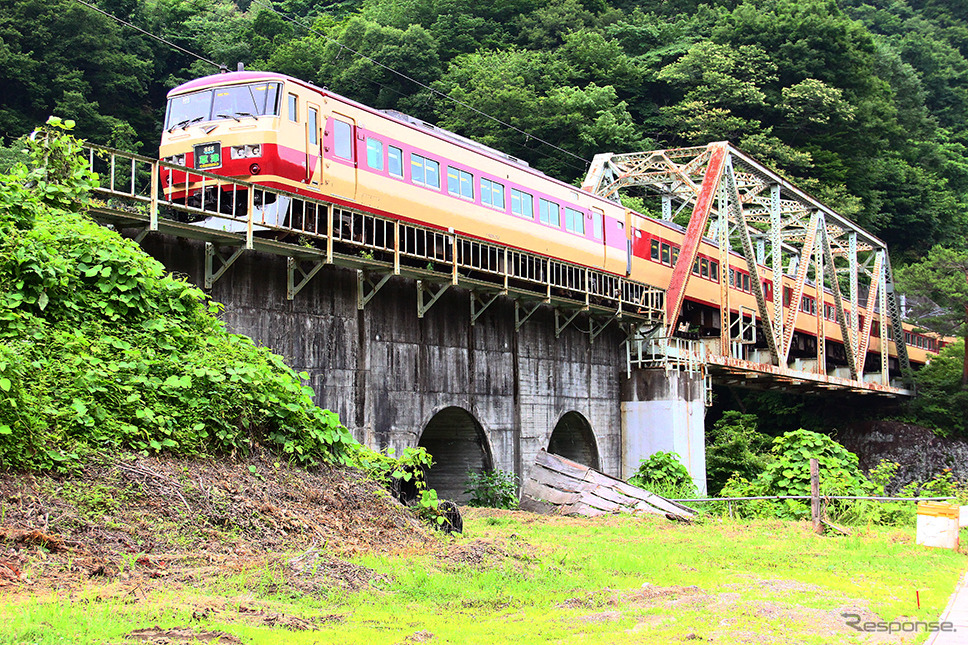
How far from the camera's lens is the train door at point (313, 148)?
63.1 ft

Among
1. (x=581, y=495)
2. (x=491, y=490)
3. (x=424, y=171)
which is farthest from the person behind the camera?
(x=491, y=490)

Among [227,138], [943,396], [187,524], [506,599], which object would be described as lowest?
[506,599]

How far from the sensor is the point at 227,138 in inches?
749

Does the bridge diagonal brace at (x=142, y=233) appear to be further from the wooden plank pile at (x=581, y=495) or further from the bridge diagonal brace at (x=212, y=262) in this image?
the wooden plank pile at (x=581, y=495)

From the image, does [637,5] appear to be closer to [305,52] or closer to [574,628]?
[305,52]

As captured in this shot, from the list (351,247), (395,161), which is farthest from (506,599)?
(395,161)

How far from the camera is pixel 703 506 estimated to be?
24.1 meters

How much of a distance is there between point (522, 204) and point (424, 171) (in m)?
4.50

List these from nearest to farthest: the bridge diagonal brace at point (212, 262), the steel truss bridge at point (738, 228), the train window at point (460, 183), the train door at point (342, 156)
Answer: the bridge diagonal brace at point (212, 262) → the train door at point (342, 156) → the train window at point (460, 183) → the steel truss bridge at point (738, 228)

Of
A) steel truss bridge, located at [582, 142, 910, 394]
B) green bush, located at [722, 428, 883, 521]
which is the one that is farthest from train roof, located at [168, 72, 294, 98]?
steel truss bridge, located at [582, 142, 910, 394]

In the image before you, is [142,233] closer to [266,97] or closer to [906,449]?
[266,97]

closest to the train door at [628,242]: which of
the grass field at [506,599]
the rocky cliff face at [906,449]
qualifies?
the grass field at [506,599]

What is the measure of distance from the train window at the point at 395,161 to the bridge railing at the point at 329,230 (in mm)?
1176

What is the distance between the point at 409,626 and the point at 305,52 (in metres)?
58.0
